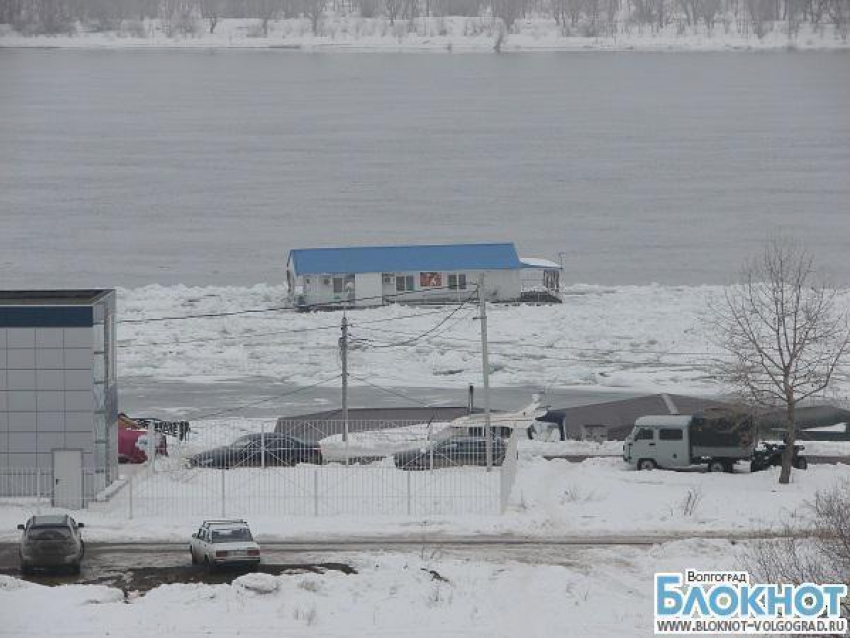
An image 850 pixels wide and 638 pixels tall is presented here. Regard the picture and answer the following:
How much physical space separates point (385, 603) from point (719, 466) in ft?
32.1

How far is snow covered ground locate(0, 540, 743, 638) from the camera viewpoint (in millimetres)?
16656

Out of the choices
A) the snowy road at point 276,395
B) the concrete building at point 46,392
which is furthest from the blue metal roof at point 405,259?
the concrete building at point 46,392

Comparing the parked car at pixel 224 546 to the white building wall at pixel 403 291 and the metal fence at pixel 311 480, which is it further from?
the white building wall at pixel 403 291

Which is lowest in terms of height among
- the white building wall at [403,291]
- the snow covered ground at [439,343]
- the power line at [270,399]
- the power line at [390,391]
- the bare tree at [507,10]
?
the power line at [270,399]

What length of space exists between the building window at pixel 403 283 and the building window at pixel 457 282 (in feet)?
4.02

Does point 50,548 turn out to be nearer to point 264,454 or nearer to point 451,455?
point 264,454

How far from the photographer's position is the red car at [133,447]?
26.8 m

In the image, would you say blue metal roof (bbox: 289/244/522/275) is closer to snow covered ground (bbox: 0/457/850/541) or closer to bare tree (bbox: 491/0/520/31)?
snow covered ground (bbox: 0/457/850/541)

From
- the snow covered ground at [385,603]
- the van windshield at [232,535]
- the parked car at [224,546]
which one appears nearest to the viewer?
the snow covered ground at [385,603]

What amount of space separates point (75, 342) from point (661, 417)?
9.66 metres

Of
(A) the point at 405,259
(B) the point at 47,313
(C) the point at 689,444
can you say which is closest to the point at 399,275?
(A) the point at 405,259

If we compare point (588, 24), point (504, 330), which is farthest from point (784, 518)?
point (588, 24)

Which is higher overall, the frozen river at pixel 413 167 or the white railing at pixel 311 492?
the frozen river at pixel 413 167

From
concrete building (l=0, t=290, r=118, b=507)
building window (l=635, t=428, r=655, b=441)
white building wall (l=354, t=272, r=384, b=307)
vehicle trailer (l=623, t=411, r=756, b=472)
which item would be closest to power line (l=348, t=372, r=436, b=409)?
white building wall (l=354, t=272, r=384, b=307)
